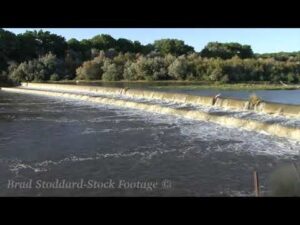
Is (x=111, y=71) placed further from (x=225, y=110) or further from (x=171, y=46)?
(x=225, y=110)

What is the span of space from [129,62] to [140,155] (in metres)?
26.9

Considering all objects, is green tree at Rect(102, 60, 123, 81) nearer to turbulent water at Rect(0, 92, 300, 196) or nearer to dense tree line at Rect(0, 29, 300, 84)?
dense tree line at Rect(0, 29, 300, 84)

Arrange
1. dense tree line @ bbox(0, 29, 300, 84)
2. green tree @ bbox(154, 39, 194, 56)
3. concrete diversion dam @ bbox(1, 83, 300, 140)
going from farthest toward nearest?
green tree @ bbox(154, 39, 194, 56), dense tree line @ bbox(0, 29, 300, 84), concrete diversion dam @ bbox(1, 83, 300, 140)

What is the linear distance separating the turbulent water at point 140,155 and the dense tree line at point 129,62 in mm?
19819

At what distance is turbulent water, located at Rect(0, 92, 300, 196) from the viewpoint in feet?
20.5

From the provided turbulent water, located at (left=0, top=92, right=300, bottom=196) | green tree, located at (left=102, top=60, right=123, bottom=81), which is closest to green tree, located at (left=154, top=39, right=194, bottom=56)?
green tree, located at (left=102, top=60, right=123, bottom=81)

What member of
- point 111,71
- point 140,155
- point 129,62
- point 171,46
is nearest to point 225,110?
point 140,155

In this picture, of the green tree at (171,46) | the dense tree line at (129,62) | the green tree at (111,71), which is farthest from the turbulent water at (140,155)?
the green tree at (171,46)

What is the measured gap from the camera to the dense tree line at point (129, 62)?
32.3 metres

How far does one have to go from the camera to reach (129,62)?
34656 mm

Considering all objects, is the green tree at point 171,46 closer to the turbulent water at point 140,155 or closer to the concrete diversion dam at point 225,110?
the concrete diversion dam at point 225,110

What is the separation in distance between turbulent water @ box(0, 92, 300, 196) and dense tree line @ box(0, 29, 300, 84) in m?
19.8
